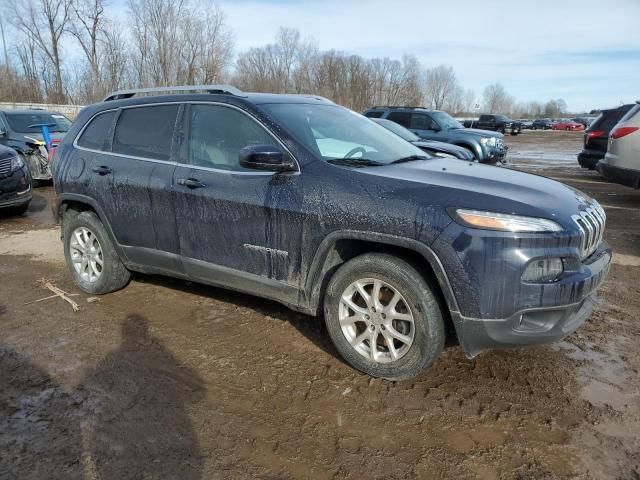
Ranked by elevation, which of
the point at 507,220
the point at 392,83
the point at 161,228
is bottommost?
the point at 161,228

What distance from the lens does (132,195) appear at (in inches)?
160

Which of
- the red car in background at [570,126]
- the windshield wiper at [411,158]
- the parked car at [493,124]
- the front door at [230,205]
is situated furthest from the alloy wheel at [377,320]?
the red car in background at [570,126]

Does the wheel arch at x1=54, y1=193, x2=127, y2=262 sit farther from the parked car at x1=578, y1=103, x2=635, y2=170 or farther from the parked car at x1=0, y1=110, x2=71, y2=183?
the parked car at x1=578, y1=103, x2=635, y2=170

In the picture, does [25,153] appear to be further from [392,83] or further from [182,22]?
[392,83]

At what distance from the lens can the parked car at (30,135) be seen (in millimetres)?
10695

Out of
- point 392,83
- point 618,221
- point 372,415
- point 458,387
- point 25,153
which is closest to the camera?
point 372,415

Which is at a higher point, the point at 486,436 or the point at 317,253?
the point at 317,253

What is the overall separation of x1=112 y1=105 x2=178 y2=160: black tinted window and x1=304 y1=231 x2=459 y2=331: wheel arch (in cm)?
160

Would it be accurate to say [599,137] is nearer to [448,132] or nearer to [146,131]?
[448,132]

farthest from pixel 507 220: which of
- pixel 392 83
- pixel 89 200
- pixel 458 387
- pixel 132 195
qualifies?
pixel 392 83

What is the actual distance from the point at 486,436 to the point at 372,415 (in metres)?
0.61

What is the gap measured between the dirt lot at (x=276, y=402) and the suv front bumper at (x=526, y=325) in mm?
429

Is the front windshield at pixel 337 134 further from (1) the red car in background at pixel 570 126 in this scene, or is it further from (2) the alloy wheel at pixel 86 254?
(1) the red car in background at pixel 570 126

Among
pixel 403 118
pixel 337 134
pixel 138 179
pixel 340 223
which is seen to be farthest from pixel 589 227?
pixel 403 118
